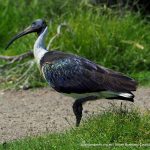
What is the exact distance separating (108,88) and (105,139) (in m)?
1.18

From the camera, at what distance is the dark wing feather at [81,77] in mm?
8594

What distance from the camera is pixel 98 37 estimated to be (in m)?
12.6

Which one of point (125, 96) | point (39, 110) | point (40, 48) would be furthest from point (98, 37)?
point (125, 96)

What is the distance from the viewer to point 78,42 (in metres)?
12.6

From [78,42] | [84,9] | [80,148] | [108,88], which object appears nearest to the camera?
[80,148]

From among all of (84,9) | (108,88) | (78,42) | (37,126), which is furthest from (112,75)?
(84,9)

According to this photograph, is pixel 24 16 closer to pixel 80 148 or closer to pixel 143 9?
pixel 143 9

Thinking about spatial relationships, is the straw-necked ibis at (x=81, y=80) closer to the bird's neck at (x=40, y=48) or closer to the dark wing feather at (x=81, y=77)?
the dark wing feather at (x=81, y=77)

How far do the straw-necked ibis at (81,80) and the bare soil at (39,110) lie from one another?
0.28 meters

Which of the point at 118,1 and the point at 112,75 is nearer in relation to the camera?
the point at 112,75

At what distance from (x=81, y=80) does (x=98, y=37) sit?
3.87 m

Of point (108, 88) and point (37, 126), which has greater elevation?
point (108, 88)

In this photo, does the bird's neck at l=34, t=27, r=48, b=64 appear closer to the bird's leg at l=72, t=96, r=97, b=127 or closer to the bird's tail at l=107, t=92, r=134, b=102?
the bird's leg at l=72, t=96, r=97, b=127

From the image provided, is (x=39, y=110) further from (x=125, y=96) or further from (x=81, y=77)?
(x=125, y=96)
